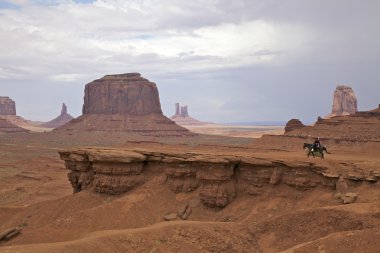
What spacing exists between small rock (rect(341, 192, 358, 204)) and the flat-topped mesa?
397ft

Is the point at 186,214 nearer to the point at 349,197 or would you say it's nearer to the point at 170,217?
the point at 170,217

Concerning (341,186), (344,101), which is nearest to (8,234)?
(341,186)

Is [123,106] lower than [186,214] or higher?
higher

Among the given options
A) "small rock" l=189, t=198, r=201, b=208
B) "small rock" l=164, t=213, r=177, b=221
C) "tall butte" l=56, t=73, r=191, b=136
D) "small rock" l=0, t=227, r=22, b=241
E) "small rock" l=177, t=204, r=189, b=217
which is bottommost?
"small rock" l=0, t=227, r=22, b=241

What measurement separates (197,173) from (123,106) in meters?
117

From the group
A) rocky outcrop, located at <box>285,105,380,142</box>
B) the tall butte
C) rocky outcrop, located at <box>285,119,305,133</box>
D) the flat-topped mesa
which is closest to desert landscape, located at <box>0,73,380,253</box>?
rocky outcrop, located at <box>285,105,380,142</box>

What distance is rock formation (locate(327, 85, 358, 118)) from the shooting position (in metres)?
136

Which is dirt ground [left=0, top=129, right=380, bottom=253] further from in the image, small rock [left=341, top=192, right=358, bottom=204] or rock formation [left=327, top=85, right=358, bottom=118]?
rock formation [left=327, top=85, right=358, bottom=118]

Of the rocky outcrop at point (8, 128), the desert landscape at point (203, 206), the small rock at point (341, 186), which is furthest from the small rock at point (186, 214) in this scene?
the rocky outcrop at point (8, 128)

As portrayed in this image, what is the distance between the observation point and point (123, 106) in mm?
141000

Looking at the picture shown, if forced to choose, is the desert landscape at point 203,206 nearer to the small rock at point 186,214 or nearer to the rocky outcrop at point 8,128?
the small rock at point 186,214

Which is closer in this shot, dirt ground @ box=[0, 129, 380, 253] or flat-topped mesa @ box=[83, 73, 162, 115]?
dirt ground @ box=[0, 129, 380, 253]

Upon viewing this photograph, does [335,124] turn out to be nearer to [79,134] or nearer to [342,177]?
[342,177]

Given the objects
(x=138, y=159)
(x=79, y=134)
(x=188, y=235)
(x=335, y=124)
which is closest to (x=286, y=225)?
(x=188, y=235)
